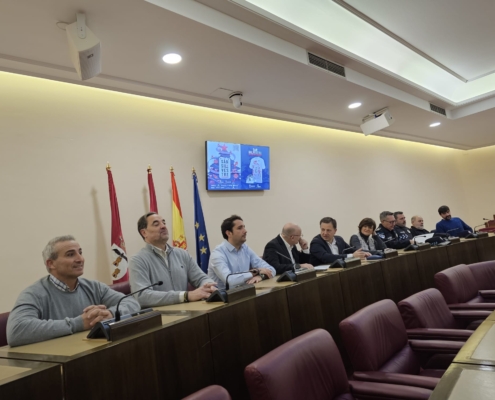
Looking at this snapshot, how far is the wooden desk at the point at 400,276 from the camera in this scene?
3.17 metres

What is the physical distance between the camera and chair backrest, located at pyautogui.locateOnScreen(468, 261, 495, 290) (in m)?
3.19

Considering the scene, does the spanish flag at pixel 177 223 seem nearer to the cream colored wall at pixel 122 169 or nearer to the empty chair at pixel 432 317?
the cream colored wall at pixel 122 169

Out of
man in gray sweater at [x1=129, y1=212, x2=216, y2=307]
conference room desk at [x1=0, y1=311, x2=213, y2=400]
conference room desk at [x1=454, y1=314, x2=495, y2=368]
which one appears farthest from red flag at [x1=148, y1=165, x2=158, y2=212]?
conference room desk at [x1=454, y1=314, x2=495, y2=368]

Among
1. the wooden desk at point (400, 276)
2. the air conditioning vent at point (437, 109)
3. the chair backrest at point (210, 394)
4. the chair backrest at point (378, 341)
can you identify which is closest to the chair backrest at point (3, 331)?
the chair backrest at point (210, 394)

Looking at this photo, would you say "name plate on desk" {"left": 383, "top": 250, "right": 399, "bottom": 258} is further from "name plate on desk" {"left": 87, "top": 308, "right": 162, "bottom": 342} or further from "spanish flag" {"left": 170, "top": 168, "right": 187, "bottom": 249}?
"name plate on desk" {"left": 87, "top": 308, "right": 162, "bottom": 342}

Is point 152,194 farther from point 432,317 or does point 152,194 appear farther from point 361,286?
point 432,317

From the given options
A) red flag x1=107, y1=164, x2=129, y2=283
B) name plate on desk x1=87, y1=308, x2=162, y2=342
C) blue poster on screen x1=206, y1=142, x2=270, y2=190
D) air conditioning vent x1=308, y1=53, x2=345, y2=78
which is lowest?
name plate on desk x1=87, y1=308, x2=162, y2=342

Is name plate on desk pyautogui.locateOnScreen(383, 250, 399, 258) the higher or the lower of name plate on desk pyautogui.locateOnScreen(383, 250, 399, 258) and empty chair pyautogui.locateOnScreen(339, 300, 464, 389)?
the higher

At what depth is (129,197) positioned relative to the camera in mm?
4078

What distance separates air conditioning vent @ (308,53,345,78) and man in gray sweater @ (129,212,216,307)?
7.23 ft

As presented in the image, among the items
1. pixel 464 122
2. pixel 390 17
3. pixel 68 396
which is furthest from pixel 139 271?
pixel 464 122

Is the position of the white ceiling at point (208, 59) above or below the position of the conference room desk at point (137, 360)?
above

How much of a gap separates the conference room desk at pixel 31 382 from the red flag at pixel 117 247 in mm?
2500

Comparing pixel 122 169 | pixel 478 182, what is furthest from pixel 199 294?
pixel 478 182
